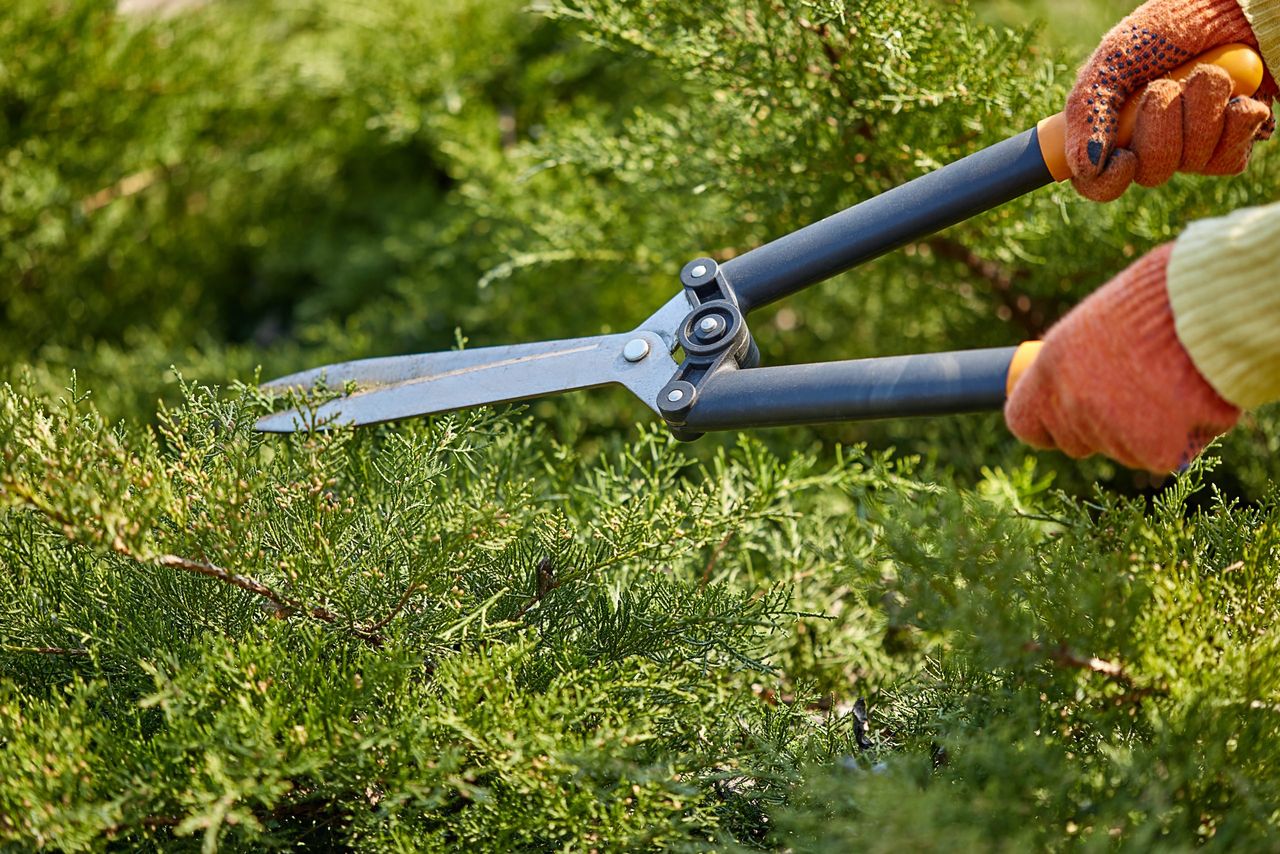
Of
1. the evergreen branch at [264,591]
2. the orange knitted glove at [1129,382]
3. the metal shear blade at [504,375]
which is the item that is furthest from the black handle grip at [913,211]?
the evergreen branch at [264,591]

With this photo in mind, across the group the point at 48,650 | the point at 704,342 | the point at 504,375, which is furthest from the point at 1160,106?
the point at 48,650

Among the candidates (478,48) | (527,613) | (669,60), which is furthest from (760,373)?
(478,48)

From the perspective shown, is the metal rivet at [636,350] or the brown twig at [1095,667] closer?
the brown twig at [1095,667]

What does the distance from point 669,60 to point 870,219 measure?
628 mm

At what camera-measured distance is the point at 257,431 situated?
44.7 inches

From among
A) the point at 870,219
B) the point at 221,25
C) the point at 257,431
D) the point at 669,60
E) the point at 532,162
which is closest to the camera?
the point at 870,219

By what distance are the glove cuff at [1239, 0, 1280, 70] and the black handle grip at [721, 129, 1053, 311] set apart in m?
0.26

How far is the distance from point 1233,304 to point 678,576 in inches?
25.4

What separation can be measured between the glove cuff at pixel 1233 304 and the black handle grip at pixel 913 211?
26 cm

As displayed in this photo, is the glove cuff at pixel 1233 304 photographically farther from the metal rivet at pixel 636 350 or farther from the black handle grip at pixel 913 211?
the metal rivet at pixel 636 350

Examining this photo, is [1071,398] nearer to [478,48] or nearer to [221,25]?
[478,48]

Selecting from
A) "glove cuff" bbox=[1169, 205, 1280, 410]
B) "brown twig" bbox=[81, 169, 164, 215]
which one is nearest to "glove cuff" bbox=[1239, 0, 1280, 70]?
"glove cuff" bbox=[1169, 205, 1280, 410]

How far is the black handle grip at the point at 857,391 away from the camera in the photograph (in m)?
0.82

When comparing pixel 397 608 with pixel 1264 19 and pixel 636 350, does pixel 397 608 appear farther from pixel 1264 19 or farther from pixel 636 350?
pixel 1264 19
